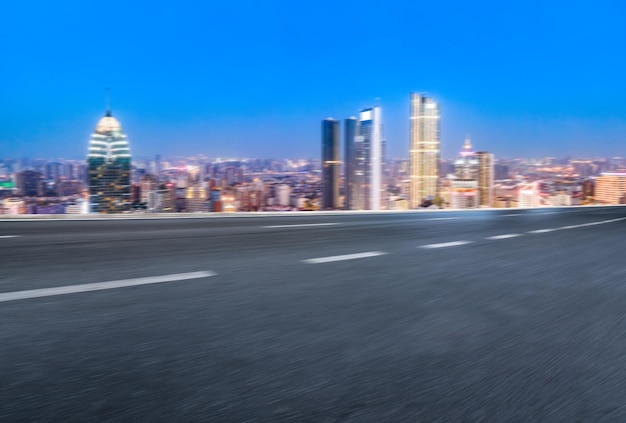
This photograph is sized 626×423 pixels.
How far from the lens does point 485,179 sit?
2925cm

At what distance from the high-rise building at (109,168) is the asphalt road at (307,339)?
9.04 metres

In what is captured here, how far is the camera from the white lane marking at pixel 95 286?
9.47 ft

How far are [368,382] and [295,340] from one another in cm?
53

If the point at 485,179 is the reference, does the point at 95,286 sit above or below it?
below

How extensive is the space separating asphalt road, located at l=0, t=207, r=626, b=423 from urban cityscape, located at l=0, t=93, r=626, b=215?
8.63 meters

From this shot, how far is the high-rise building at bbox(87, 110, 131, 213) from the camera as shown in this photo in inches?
519

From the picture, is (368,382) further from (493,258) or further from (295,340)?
(493,258)

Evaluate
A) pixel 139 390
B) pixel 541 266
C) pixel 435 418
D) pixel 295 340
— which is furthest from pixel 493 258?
pixel 139 390

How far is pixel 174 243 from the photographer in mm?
5758

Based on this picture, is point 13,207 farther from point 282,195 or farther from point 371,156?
point 371,156

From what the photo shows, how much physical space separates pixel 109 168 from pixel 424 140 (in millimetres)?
47326

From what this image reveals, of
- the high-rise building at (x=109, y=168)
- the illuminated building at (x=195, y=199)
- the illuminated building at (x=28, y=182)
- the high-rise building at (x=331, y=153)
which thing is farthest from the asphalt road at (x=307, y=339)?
the high-rise building at (x=331, y=153)

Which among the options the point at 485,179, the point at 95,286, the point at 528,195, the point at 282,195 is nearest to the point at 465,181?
the point at 485,179

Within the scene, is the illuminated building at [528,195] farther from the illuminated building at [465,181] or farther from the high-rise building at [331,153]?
the high-rise building at [331,153]
